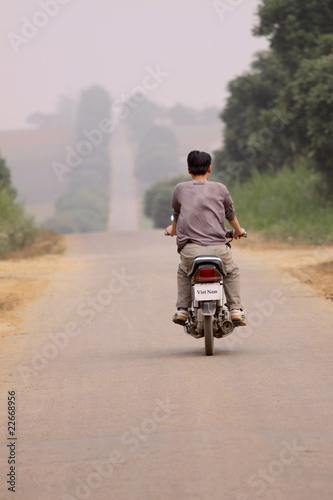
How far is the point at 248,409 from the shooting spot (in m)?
6.75

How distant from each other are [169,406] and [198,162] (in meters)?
3.15

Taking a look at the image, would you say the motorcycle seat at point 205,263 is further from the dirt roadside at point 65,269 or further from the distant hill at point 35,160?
the distant hill at point 35,160

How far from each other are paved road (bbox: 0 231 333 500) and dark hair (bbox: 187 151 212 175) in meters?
1.87

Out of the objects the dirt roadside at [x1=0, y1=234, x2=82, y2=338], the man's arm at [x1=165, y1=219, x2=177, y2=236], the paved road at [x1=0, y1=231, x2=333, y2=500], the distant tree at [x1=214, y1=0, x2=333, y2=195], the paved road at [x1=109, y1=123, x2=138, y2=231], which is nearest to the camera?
the paved road at [x1=0, y1=231, x2=333, y2=500]

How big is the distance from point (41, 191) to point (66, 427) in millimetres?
177402

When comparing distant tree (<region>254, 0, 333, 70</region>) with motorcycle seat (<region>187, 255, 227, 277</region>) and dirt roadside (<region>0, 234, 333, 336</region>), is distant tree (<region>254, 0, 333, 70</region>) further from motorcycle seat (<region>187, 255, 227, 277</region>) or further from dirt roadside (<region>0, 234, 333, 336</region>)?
motorcycle seat (<region>187, 255, 227, 277</region>)

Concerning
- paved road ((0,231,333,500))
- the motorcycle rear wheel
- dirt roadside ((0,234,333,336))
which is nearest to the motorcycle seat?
the motorcycle rear wheel

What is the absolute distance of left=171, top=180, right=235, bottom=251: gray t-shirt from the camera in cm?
927

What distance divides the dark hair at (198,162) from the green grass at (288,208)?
756 inches

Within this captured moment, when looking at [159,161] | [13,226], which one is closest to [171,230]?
[13,226]

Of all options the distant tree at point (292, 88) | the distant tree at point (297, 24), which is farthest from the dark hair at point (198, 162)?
the distant tree at point (297, 24)

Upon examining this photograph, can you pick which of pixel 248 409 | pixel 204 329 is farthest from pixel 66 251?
pixel 248 409

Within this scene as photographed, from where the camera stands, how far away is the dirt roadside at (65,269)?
1531 cm

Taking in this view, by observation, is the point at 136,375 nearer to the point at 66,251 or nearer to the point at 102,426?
the point at 102,426
